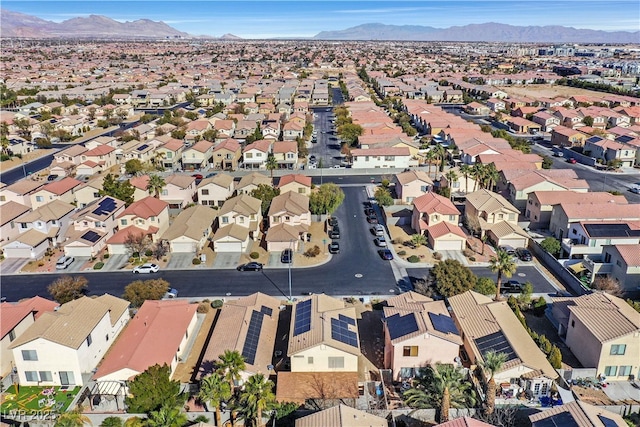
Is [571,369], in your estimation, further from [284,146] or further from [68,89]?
[68,89]

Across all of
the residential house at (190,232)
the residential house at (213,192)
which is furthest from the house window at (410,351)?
the residential house at (213,192)

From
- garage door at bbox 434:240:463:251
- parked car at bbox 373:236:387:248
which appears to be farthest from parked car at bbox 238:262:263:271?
garage door at bbox 434:240:463:251

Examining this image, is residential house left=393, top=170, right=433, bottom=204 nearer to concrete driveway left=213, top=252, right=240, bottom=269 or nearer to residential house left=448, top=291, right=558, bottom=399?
concrete driveway left=213, top=252, right=240, bottom=269

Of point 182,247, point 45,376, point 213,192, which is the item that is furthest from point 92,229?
point 45,376

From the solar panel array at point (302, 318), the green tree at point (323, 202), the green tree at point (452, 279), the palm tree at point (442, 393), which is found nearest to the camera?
the palm tree at point (442, 393)

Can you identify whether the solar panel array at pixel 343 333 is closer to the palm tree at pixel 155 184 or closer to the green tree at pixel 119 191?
the palm tree at pixel 155 184
